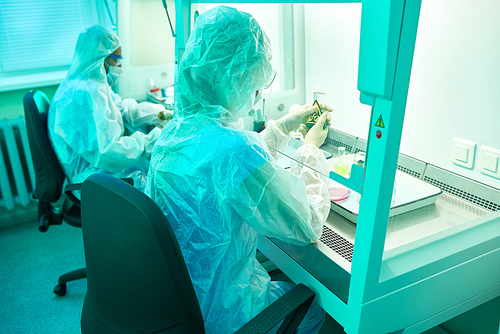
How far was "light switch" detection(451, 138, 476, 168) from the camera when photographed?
1.30 meters

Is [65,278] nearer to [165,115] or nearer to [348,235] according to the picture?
[165,115]

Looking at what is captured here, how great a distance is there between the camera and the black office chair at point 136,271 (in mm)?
841

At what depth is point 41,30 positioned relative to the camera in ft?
9.20

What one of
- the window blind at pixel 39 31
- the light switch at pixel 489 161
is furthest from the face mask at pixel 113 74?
the light switch at pixel 489 161

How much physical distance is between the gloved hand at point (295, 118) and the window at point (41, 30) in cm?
196

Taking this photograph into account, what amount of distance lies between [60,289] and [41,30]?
6.27 feet

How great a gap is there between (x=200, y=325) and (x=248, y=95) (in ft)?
2.10

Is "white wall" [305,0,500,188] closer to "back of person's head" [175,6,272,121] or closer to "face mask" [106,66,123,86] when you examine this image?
"back of person's head" [175,6,272,121]

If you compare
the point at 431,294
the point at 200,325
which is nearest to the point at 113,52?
the point at 200,325

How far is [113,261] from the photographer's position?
90 cm

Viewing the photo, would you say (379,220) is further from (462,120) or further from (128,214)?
(462,120)

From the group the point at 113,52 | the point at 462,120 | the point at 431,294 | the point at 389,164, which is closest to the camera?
the point at 389,164

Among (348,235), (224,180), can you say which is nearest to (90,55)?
(224,180)

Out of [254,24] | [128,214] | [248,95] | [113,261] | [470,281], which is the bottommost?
[470,281]
